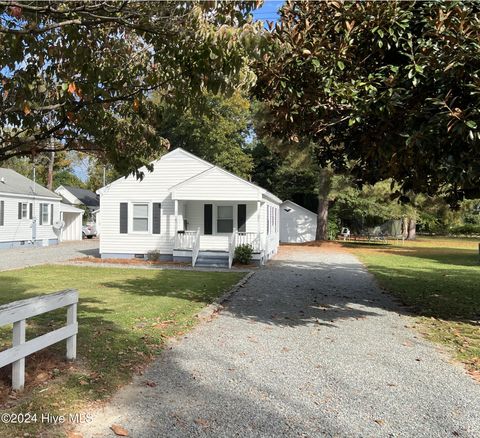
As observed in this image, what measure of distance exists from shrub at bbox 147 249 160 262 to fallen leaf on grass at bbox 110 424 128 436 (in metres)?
16.0

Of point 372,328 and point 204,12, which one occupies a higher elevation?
point 204,12

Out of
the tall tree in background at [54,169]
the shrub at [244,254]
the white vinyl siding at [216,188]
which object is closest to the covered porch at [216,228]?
the shrub at [244,254]

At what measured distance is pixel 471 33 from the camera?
5699 mm

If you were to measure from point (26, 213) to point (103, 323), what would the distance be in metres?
22.6

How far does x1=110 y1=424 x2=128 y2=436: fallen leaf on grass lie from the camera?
3438 mm

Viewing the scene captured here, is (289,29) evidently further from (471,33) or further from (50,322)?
(50,322)

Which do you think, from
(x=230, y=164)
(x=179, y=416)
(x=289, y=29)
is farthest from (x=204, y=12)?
(x=230, y=164)

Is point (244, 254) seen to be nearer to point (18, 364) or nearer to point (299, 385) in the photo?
point (299, 385)

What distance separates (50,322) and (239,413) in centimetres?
435

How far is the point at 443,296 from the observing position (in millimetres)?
11109

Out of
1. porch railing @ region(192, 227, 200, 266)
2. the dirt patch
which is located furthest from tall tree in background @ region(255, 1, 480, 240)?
porch railing @ region(192, 227, 200, 266)

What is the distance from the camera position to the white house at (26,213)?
975 inches

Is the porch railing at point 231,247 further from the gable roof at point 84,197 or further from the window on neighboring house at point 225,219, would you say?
the gable roof at point 84,197

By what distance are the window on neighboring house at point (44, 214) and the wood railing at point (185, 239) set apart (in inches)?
559
